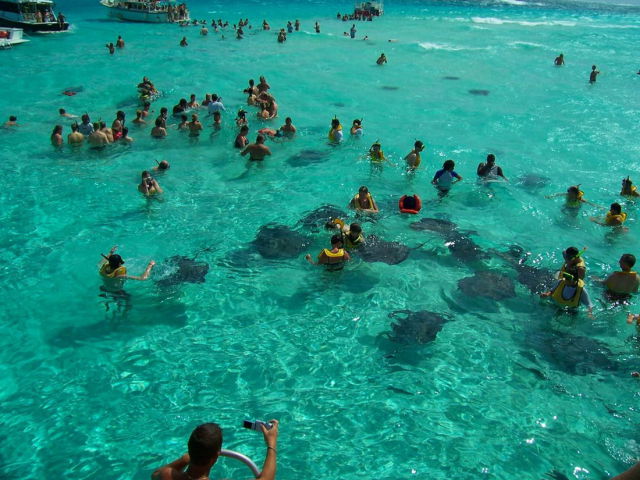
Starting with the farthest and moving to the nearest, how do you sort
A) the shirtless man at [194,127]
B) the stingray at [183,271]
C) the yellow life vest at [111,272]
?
the shirtless man at [194,127]
the stingray at [183,271]
the yellow life vest at [111,272]

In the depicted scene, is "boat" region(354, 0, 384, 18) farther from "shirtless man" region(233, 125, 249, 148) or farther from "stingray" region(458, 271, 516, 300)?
"stingray" region(458, 271, 516, 300)

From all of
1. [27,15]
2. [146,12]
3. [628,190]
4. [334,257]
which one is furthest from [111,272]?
[146,12]

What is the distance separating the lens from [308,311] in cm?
990

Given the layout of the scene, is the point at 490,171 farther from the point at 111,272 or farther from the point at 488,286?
the point at 111,272

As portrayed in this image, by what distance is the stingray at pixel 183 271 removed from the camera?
10.7 m

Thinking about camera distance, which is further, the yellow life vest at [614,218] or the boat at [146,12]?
the boat at [146,12]

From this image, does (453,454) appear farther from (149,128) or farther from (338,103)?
(338,103)

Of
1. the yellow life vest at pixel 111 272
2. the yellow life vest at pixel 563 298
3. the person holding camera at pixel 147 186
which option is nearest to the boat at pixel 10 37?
the person holding camera at pixel 147 186

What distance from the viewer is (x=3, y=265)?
36.8 ft

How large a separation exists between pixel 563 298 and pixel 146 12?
46.2 m

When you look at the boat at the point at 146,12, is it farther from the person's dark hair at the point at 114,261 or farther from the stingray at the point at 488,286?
the stingray at the point at 488,286

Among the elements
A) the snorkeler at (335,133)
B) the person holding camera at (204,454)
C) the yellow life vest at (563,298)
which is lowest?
the yellow life vest at (563,298)

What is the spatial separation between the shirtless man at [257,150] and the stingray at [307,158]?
97 cm

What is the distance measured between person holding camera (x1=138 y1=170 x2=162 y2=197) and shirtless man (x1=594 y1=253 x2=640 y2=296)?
11847 mm
